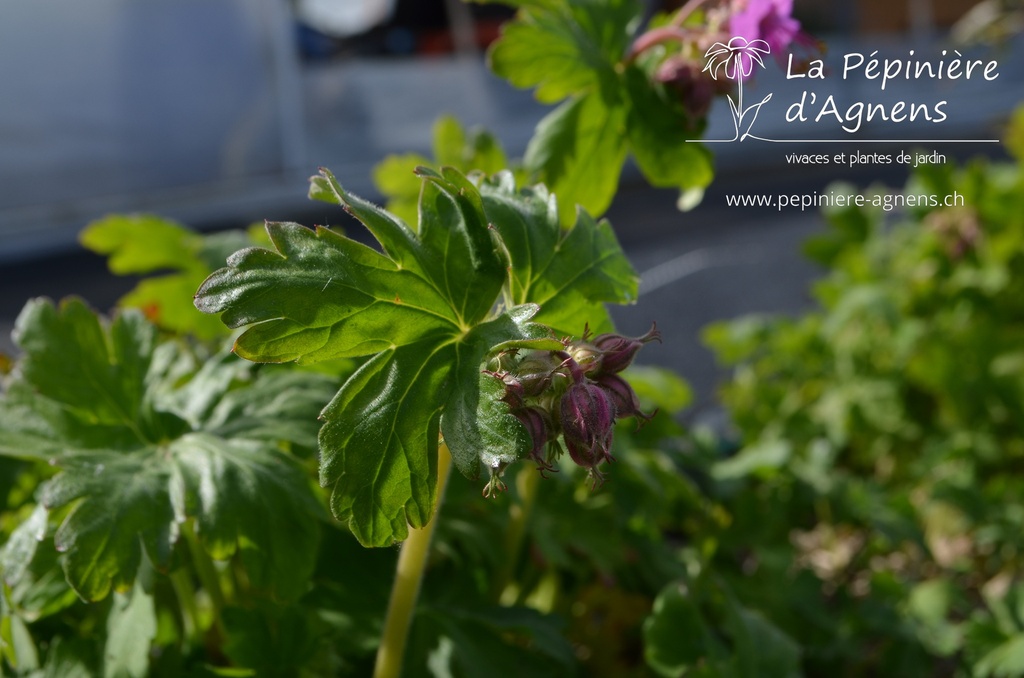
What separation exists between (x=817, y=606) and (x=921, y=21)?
8.04 m

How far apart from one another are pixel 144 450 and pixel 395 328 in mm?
278

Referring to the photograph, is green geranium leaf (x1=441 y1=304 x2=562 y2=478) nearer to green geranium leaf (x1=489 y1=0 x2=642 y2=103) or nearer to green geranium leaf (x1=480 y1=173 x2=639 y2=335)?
green geranium leaf (x1=480 y1=173 x2=639 y2=335)

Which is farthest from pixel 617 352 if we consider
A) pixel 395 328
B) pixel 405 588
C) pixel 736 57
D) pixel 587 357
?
pixel 736 57

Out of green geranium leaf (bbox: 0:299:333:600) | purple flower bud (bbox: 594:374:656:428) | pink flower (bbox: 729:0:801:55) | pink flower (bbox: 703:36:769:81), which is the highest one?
pink flower (bbox: 729:0:801:55)

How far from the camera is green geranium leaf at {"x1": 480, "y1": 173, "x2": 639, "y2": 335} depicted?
67 cm

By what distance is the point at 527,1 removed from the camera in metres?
0.96

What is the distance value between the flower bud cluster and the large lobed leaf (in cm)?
2

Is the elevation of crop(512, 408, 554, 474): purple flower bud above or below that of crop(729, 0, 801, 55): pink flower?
below

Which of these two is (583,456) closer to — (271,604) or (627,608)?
(271,604)

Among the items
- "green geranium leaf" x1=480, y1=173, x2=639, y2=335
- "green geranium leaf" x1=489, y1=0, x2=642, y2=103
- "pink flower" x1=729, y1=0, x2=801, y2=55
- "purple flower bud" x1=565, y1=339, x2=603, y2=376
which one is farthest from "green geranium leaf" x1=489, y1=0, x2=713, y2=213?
"purple flower bud" x1=565, y1=339, x2=603, y2=376

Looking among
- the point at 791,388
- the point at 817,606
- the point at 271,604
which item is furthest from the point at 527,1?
the point at 791,388

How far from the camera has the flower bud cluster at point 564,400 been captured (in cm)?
56

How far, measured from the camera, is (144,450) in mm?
765

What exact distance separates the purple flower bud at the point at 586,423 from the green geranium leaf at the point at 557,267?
115mm
